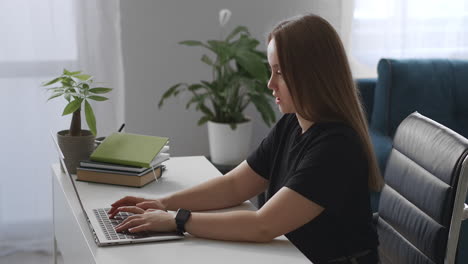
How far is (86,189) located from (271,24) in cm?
201

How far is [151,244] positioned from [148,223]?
2.4 inches

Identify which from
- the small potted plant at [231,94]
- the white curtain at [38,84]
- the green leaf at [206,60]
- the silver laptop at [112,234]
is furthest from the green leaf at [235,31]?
the silver laptop at [112,234]

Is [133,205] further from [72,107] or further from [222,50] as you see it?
[222,50]

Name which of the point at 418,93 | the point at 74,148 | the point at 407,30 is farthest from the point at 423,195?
the point at 407,30

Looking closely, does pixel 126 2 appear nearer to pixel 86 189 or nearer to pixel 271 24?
pixel 271 24

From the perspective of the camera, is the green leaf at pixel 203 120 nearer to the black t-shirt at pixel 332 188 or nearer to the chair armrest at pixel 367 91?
the chair armrest at pixel 367 91

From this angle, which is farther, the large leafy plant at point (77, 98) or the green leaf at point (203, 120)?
the green leaf at point (203, 120)

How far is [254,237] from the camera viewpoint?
1659 millimetres

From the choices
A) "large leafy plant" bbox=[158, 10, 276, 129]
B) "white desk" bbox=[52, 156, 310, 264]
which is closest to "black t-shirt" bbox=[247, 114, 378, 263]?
"white desk" bbox=[52, 156, 310, 264]

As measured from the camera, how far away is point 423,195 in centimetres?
183

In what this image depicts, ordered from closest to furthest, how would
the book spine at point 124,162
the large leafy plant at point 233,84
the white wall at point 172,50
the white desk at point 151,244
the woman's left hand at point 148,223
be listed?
the white desk at point 151,244, the woman's left hand at point 148,223, the book spine at point 124,162, the large leafy plant at point 233,84, the white wall at point 172,50

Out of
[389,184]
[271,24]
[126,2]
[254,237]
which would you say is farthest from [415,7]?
[254,237]

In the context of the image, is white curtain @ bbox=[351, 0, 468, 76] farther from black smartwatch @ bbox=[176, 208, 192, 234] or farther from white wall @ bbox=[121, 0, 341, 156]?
black smartwatch @ bbox=[176, 208, 192, 234]

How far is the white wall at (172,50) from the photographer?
3.61 m
